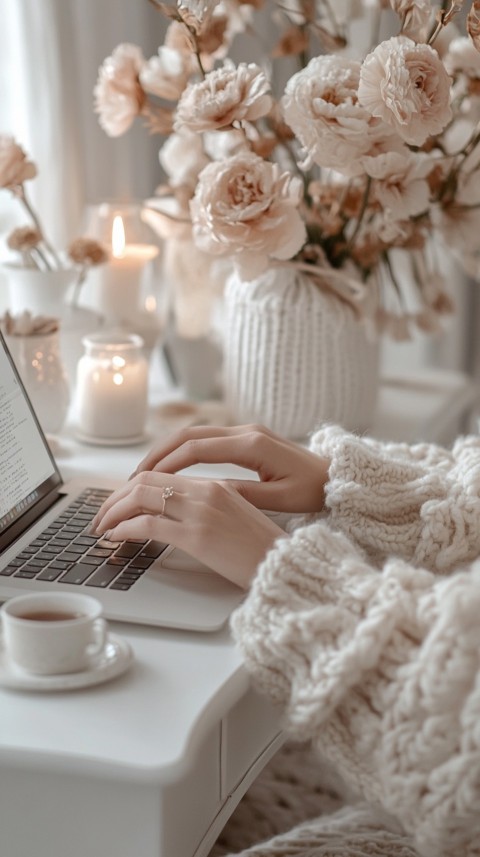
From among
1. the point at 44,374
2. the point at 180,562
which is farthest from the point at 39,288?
the point at 180,562

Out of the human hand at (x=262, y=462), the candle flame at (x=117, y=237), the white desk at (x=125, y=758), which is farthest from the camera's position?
the candle flame at (x=117, y=237)

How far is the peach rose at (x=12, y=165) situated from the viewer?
122cm

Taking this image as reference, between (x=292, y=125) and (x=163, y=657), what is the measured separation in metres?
0.56

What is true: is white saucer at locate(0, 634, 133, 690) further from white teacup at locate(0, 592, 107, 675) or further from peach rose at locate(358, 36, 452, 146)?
peach rose at locate(358, 36, 452, 146)

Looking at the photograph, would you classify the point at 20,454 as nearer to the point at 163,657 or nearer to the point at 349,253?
the point at 163,657

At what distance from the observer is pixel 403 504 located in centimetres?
93

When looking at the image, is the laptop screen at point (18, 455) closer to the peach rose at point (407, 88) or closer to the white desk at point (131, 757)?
the white desk at point (131, 757)

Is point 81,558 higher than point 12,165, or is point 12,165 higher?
point 12,165

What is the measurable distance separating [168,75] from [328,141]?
0.33m

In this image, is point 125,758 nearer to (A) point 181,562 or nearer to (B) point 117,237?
(A) point 181,562

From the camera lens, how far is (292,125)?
106 cm

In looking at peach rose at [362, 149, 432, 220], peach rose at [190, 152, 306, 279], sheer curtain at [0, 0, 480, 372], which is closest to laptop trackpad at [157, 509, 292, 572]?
peach rose at [190, 152, 306, 279]

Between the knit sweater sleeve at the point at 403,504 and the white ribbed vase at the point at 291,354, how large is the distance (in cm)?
34

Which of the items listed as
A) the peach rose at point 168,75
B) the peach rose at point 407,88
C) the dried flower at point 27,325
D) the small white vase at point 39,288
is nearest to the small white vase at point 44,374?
the dried flower at point 27,325
